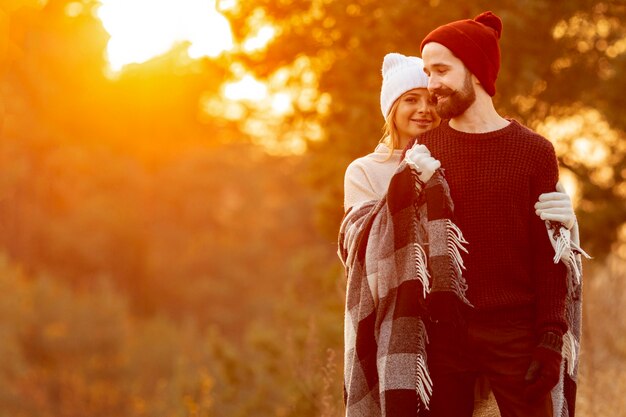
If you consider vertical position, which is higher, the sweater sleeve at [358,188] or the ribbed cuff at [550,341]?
the sweater sleeve at [358,188]

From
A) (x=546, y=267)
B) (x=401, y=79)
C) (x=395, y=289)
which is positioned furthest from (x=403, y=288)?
(x=401, y=79)

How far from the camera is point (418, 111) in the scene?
4.41m

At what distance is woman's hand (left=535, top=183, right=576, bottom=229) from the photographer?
375 centimetres

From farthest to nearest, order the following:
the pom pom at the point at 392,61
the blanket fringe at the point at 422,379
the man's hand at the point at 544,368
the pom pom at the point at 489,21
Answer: the pom pom at the point at 392,61, the pom pom at the point at 489,21, the blanket fringe at the point at 422,379, the man's hand at the point at 544,368

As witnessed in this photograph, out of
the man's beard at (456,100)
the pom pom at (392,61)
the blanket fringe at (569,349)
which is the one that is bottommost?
the blanket fringe at (569,349)

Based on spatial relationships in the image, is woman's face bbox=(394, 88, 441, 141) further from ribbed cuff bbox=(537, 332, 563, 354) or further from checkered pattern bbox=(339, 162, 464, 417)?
ribbed cuff bbox=(537, 332, 563, 354)

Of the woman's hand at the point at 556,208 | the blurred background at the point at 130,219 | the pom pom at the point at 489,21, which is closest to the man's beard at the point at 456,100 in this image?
the pom pom at the point at 489,21

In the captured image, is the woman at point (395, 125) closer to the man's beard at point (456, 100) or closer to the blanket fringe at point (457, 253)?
the man's beard at point (456, 100)

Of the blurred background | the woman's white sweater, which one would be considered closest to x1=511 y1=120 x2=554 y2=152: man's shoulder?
the woman's white sweater

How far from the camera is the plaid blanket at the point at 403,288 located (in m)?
3.80

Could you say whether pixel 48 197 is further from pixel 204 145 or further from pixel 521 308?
pixel 521 308

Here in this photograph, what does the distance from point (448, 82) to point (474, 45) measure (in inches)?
6.2

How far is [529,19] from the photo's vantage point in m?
9.88

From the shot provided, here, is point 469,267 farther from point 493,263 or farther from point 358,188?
point 358,188
